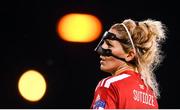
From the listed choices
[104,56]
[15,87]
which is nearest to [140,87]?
[104,56]

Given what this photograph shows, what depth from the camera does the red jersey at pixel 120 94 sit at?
129 inches

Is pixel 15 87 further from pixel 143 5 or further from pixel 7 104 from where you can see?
pixel 143 5

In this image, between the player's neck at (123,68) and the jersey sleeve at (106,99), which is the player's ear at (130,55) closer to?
the player's neck at (123,68)

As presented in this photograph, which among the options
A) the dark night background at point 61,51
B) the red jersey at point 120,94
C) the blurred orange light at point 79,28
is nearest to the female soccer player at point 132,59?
the red jersey at point 120,94

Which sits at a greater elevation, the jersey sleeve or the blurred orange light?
the blurred orange light

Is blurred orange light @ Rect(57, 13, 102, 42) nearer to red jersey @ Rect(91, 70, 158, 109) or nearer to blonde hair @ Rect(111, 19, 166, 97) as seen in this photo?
blonde hair @ Rect(111, 19, 166, 97)

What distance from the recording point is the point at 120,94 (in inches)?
129

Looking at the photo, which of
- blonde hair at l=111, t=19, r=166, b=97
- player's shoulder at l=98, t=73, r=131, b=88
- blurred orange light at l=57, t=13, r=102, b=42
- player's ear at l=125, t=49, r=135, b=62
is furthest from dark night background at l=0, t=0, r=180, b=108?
player's shoulder at l=98, t=73, r=131, b=88

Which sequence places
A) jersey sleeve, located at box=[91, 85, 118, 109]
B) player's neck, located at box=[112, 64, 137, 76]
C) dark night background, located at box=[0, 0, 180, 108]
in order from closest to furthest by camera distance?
jersey sleeve, located at box=[91, 85, 118, 109], player's neck, located at box=[112, 64, 137, 76], dark night background, located at box=[0, 0, 180, 108]

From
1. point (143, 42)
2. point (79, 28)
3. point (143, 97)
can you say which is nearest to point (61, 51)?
point (79, 28)

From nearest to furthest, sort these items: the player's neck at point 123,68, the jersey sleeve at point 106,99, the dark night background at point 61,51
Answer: the jersey sleeve at point 106,99 → the player's neck at point 123,68 → the dark night background at point 61,51

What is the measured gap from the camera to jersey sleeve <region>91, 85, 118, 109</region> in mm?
3281

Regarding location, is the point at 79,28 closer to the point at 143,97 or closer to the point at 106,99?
the point at 143,97

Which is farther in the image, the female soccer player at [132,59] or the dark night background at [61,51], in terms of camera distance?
the dark night background at [61,51]
